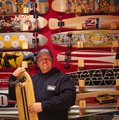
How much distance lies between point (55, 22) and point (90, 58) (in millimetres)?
892

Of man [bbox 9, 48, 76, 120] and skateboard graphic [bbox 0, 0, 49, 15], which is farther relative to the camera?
skateboard graphic [bbox 0, 0, 49, 15]

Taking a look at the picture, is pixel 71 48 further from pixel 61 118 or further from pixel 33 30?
pixel 61 118

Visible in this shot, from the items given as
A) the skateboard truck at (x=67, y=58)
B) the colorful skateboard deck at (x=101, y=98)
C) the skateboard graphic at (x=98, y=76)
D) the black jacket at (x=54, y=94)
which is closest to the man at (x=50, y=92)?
the black jacket at (x=54, y=94)

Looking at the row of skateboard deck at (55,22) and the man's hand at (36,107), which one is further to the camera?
the row of skateboard deck at (55,22)

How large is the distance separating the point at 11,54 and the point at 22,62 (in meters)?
0.26

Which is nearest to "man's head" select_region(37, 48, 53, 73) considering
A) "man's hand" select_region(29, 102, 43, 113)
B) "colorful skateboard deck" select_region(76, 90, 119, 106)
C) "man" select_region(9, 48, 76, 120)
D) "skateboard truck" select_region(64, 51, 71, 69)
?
"man" select_region(9, 48, 76, 120)

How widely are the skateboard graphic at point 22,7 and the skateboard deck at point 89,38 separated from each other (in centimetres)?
54

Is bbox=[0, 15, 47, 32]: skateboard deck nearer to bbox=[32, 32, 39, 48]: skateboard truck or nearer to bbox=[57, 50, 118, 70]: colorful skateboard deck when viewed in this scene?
bbox=[32, 32, 39, 48]: skateboard truck

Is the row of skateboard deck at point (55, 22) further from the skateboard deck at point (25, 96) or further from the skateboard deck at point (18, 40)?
the skateboard deck at point (25, 96)

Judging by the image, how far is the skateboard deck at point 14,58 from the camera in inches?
118

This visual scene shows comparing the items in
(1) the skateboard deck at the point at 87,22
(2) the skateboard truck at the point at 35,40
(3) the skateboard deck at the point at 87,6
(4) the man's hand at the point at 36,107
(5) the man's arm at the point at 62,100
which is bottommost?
(4) the man's hand at the point at 36,107

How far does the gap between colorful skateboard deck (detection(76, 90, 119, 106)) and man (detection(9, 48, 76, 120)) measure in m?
1.21

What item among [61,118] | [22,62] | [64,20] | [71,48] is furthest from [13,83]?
[64,20]

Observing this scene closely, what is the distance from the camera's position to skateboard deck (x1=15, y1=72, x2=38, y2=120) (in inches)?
74.7
